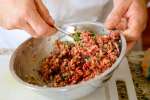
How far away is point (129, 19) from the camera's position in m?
0.87

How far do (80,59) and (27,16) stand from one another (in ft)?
0.58

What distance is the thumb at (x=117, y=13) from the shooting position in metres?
0.83

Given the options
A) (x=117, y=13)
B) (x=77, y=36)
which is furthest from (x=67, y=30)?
(x=117, y=13)

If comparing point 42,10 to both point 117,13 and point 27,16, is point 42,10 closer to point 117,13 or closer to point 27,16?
point 27,16

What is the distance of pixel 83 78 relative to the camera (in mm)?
787

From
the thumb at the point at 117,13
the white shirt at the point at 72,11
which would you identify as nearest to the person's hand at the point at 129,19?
the thumb at the point at 117,13

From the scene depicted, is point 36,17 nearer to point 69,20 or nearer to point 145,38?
point 69,20

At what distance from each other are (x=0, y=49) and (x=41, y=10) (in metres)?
0.33

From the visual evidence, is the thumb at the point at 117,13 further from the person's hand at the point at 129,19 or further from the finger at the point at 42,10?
the finger at the point at 42,10

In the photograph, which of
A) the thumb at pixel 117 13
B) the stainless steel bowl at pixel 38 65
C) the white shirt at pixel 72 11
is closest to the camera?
the stainless steel bowl at pixel 38 65

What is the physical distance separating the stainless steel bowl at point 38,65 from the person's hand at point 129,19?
0.03 m

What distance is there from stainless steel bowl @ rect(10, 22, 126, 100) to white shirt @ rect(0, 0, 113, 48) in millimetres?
131

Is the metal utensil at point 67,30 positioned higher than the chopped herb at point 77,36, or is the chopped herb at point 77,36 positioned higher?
the metal utensil at point 67,30

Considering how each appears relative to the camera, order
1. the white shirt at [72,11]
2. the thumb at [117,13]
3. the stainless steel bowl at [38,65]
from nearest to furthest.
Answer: the stainless steel bowl at [38,65]
the thumb at [117,13]
the white shirt at [72,11]
